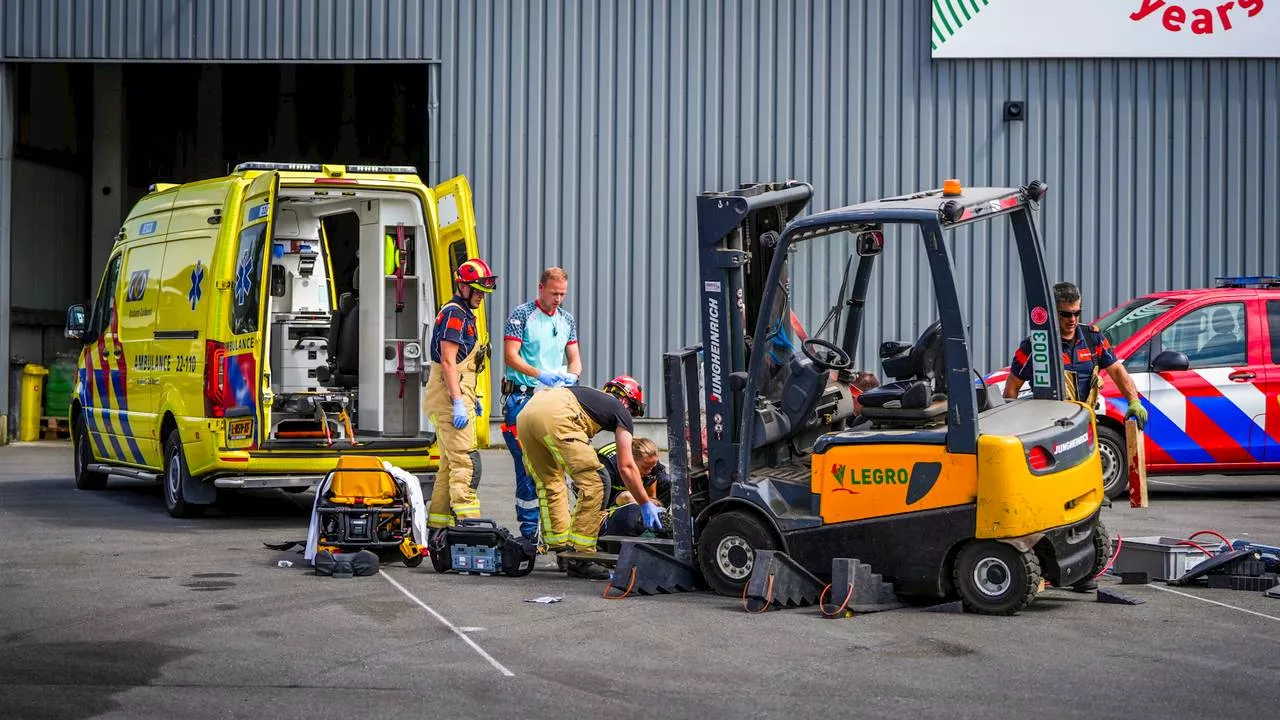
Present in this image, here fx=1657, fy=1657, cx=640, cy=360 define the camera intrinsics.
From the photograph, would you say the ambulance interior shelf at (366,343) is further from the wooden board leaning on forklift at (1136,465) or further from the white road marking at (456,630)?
the wooden board leaning on forklift at (1136,465)

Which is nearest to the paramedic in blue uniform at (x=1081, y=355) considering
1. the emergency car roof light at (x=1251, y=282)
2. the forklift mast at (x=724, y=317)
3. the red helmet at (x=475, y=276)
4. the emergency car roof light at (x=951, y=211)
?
the forklift mast at (x=724, y=317)

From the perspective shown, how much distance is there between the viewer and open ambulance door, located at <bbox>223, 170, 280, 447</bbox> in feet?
37.6

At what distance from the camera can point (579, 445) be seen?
9383mm

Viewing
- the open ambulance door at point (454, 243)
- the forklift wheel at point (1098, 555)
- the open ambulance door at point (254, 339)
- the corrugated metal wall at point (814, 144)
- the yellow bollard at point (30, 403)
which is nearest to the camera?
the forklift wheel at point (1098, 555)

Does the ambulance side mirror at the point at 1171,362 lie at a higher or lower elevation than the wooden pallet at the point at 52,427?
higher

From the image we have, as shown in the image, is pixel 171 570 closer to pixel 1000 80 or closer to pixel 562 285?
pixel 562 285

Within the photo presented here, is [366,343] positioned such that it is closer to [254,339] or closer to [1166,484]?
[254,339]

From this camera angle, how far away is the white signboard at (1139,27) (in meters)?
18.4

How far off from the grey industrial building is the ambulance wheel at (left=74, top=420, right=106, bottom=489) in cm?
570

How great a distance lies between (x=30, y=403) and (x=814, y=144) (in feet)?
32.9

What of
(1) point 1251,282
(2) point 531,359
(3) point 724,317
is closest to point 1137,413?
(3) point 724,317

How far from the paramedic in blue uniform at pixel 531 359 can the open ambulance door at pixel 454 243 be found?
0.95 metres

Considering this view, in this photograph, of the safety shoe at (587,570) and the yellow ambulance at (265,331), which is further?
the yellow ambulance at (265,331)

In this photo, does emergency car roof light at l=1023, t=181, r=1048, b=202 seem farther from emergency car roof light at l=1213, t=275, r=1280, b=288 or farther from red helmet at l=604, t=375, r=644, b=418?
emergency car roof light at l=1213, t=275, r=1280, b=288
